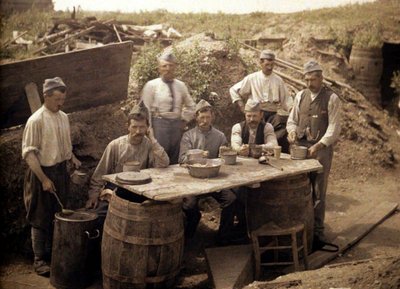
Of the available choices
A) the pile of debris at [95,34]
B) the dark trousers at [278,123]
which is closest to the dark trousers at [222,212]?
the dark trousers at [278,123]

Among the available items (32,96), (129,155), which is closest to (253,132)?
(129,155)

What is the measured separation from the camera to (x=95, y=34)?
A: 1489cm

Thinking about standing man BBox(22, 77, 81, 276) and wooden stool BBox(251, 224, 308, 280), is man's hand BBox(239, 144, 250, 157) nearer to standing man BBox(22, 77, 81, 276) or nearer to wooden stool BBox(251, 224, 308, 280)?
wooden stool BBox(251, 224, 308, 280)

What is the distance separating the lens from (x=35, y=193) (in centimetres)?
508

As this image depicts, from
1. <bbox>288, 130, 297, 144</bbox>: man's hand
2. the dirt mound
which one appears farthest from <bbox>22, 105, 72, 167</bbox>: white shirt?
<bbox>288, 130, 297, 144</bbox>: man's hand

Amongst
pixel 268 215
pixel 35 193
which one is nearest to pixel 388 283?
pixel 268 215

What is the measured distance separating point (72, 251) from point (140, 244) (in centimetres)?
98

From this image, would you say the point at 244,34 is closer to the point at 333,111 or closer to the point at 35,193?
the point at 333,111

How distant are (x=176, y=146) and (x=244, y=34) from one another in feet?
35.7

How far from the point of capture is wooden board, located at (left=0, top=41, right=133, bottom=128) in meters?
6.59

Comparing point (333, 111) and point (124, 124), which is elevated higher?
point (333, 111)

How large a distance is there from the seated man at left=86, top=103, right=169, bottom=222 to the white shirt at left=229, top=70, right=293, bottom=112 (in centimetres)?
260

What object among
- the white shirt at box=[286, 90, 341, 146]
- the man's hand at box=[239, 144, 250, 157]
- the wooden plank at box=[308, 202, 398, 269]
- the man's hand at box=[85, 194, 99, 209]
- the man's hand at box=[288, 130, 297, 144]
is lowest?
the wooden plank at box=[308, 202, 398, 269]

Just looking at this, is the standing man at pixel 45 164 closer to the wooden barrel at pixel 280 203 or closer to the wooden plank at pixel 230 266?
the wooden plank at pixel 230 266
